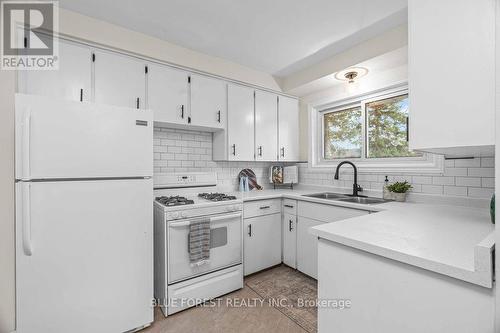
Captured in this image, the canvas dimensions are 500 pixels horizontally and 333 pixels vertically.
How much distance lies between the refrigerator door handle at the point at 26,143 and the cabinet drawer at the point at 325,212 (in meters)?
2.21

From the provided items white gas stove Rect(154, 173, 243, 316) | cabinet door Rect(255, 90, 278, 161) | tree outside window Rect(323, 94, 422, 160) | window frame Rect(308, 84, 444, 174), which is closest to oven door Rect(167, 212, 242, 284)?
white gas stove Rect(154, 173, 243, 316)

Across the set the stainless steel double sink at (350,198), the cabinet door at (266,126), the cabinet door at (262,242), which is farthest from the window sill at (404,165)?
the cabinet door at (262,242)

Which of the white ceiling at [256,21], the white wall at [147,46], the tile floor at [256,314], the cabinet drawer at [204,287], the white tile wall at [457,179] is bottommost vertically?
the tile floor at [256,314]

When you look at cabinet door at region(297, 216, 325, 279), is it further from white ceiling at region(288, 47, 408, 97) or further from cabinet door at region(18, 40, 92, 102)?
cabinet door at region(18, 40, 92, 102)

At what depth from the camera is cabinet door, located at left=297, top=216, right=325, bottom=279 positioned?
230 cm

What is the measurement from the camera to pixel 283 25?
78.2 inches

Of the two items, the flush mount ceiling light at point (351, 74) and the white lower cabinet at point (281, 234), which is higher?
the flush mount ceiling light at point (351, 74)

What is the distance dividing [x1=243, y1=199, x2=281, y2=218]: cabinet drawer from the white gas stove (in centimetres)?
20

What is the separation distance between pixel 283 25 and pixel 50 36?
73.6 inches

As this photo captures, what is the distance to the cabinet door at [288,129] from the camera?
3.16 m

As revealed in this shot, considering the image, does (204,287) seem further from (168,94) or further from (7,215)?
(168,94)

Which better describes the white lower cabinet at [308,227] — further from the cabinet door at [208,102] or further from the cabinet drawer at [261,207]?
the cabinet door at [208,102]

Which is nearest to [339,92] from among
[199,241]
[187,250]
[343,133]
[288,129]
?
[343,133]

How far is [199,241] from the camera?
1.94 metres
